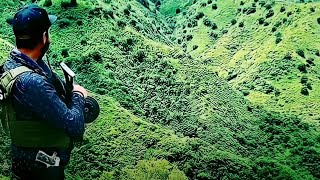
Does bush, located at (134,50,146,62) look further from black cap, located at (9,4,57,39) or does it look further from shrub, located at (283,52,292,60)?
black cap, located at (9,4,57,39)

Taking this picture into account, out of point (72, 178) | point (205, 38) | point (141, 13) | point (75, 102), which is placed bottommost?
point (205, 38)

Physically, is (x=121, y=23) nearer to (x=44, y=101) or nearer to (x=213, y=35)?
(x=213, y=35)

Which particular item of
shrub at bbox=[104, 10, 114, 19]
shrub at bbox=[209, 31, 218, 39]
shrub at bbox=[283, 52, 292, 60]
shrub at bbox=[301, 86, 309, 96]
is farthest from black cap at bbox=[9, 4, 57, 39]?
shrub at bbox=[209, 31, 218, 39]

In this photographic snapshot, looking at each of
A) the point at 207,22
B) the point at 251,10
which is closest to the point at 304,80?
the point at 251,10

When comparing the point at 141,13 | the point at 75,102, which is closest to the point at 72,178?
the point at 75,102

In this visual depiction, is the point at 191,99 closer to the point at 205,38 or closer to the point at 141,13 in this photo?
the point at 141,13

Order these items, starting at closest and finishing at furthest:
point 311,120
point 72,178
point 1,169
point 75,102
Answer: point 75,102 → point 1,169 → point 72,178 → point 311,120

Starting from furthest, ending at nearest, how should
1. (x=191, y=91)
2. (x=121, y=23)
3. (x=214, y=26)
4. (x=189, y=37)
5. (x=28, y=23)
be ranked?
(x=214, y=26)
(x=189, y=37)
(x=121, y=23)
(x=191, y=91)
(x=28, y=23)

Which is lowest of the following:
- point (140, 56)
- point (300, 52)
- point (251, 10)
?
point (251, 10)
